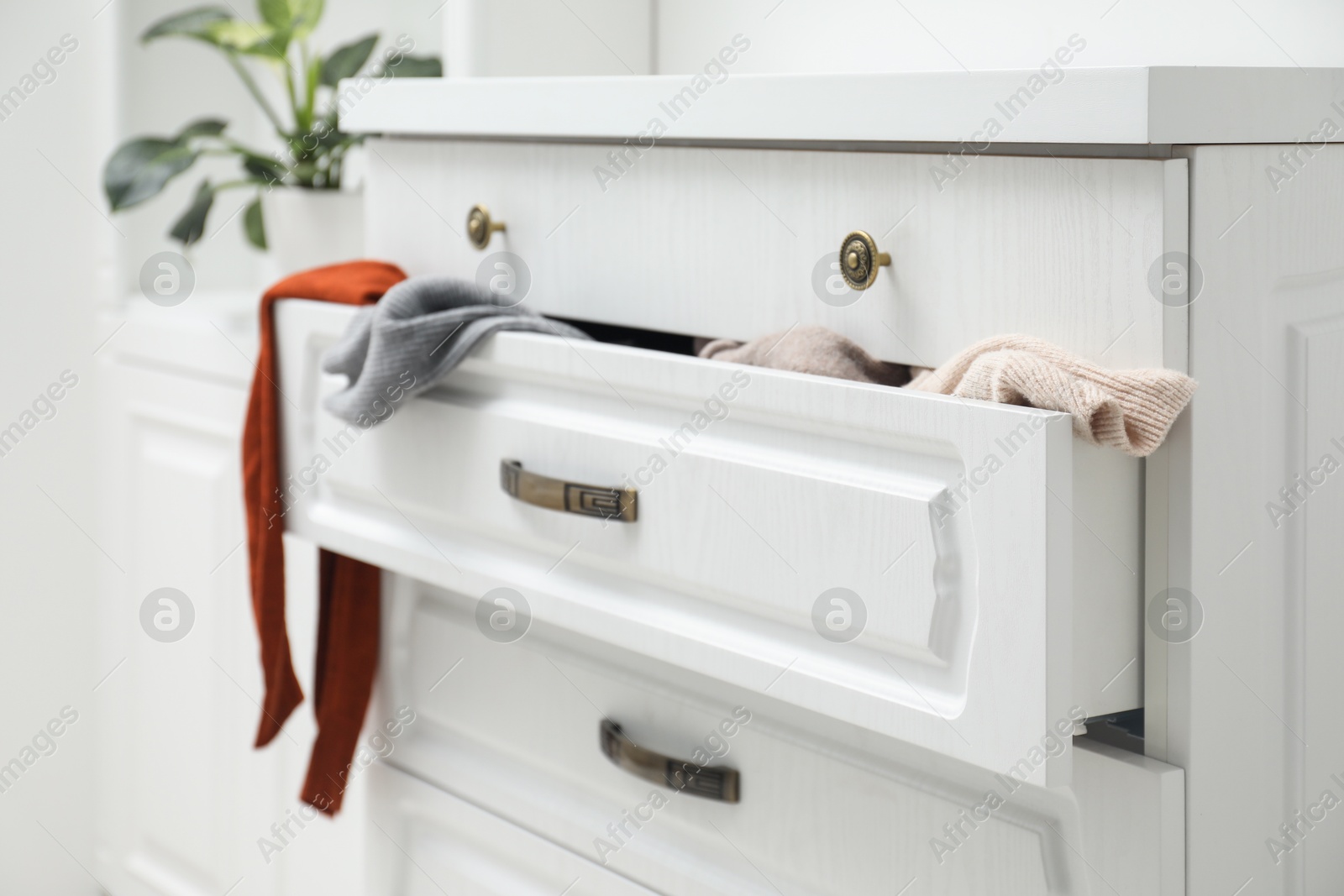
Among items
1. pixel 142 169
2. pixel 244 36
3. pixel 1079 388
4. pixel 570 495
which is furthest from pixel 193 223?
pixel 1079 388

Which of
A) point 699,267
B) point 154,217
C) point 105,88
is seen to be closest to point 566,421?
point 699,267

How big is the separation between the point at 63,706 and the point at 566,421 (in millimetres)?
1094

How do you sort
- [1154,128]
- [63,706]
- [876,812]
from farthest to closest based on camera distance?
1. [63,706]
2. [876,812]
3. [1154,128]

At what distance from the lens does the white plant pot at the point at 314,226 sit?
1.17 meters

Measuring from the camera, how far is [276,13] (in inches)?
47.0

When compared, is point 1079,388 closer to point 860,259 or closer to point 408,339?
point 860,259

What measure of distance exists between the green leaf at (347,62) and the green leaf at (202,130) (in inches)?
5.1

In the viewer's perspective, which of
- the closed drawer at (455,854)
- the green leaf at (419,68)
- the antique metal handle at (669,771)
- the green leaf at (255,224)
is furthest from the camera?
the green leaf at (255,224)

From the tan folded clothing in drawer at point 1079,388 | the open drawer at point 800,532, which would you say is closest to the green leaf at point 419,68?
the open drawer at point 800,532

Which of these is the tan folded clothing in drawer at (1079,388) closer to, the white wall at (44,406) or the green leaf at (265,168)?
the green leaf at (265,168)

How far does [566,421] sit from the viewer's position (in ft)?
2.13

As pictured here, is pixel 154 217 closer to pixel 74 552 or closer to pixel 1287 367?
pixel 74 552

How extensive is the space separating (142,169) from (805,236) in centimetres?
81

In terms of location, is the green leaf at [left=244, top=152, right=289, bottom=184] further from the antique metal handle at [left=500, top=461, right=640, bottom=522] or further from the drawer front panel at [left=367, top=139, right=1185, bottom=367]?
the antique metal handle at [left=500, top=461, right=640, bottom=522]
